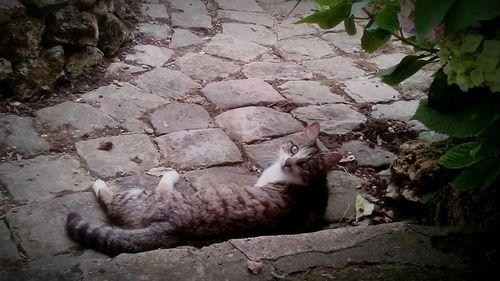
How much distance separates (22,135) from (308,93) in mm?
1995

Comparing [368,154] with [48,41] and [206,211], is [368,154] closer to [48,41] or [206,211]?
[206,211]

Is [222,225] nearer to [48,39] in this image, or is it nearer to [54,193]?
[54,193]

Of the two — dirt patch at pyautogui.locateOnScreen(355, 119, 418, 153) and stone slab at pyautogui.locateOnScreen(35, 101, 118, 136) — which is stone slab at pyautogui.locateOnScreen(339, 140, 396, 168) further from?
stone slab at pyautogui.locateOnScreen(35, 101, 118, 136)

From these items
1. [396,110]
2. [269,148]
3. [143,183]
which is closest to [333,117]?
[396,110]

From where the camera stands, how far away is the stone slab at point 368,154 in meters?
3.22

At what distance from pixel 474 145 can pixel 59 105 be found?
8.87 feet

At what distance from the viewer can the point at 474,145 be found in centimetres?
169

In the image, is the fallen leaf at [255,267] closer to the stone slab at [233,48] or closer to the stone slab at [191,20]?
the stone slab at [233,48]

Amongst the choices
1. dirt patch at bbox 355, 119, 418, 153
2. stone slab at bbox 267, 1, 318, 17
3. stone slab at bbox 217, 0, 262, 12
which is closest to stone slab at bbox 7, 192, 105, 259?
dirt patch at bbox 355, 119, 418, 153

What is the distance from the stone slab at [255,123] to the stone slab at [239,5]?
2114mm

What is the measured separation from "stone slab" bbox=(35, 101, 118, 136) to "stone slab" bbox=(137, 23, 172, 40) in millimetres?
1320

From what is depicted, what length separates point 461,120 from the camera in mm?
1354

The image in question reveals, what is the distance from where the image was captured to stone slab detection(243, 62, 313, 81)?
167 inches

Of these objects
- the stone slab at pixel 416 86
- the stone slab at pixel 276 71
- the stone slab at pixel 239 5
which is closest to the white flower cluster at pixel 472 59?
the stone slab at pixel 416 86
